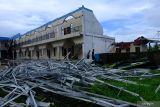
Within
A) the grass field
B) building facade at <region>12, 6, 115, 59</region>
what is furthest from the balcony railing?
the grass field

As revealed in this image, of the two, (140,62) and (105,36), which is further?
(105,36)

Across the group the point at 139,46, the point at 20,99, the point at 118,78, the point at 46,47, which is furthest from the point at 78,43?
the point at 20,99

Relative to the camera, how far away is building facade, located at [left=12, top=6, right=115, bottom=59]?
34.9 m

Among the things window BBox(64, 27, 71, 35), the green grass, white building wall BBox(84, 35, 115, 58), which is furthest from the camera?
window BBox(64, 27, 71, 35)

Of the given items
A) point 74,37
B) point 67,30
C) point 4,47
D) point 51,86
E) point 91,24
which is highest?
point 91,24

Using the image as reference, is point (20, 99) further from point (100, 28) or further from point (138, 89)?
point (100, 28)

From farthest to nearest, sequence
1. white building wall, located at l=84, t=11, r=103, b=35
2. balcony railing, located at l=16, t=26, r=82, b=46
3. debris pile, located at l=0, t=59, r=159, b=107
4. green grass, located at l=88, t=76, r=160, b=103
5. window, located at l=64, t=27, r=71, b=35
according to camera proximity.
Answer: window, located at l=64, t=27, r=71, b=35, balcony railing, located at l=16, t=26, r=82, b=46, white building wall, located at l=84, t=11, r=103, b=35, green grass, located at l=88, t=76, r=160, b=103, debris pile, located at l=0, t=59, r=159, b=107

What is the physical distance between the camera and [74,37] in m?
35.9

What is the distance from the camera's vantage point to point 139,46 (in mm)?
32625

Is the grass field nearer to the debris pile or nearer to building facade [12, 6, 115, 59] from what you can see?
the debris pile

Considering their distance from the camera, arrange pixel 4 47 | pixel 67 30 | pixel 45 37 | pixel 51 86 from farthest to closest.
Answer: pixel 4 47 → pixel 45 37 → pixel 67 30 → pixel 51 86

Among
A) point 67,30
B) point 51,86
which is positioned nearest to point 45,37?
point 67,30

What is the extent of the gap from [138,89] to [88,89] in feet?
4.06

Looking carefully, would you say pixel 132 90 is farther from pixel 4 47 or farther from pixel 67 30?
pixel 4 47
